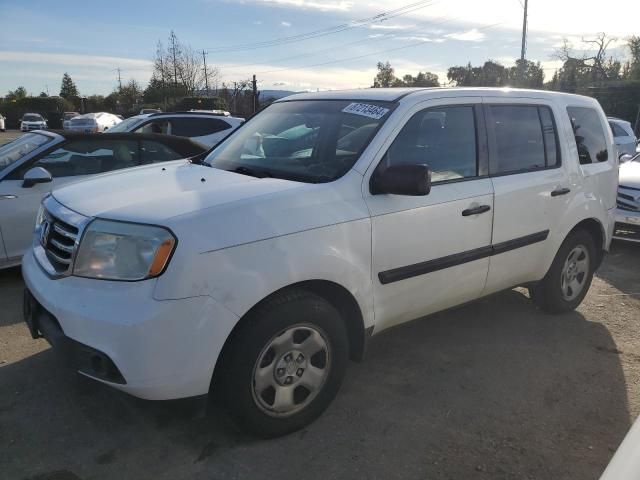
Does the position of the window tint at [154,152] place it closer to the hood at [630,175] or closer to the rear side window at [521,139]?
the rear side window at [521,139]

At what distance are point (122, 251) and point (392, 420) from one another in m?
1.73

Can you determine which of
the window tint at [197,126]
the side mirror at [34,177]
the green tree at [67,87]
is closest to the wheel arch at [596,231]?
the side mirror at [34,177]

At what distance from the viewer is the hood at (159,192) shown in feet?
8.14

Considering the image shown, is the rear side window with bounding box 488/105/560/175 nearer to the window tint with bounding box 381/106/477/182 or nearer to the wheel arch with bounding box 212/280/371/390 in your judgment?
the window tint with bounding box 381/106/477/182

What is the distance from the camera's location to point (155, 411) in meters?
3.03

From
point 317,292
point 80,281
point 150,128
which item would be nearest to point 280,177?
point 317,292

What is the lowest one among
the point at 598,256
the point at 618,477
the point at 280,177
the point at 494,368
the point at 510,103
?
the point at 494,368

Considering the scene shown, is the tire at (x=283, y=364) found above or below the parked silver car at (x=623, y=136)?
below

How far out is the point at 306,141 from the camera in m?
3.33

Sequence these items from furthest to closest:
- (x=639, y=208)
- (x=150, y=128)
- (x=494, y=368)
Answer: (x=150, y=128), (x=639, y=208), (x=494, y=368)

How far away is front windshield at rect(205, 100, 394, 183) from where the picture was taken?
3057mm

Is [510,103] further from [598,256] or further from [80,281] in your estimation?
[80,281]

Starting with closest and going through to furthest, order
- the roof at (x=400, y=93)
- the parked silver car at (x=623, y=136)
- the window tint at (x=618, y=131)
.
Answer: the roof at (x=400, y=93), the parked silver car at (x=623, y=136), the window tint at (x=618, y=131)

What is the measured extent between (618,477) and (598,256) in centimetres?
373
